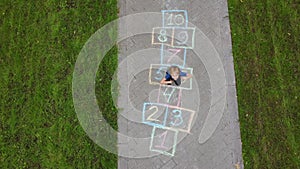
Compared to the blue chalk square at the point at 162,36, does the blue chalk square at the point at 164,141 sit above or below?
below

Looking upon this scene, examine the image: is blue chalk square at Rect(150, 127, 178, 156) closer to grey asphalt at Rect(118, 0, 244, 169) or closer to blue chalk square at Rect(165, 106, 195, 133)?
grey asphalt at Rect(118, 0, 244, 169)

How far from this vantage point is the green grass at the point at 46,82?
568 centimetres

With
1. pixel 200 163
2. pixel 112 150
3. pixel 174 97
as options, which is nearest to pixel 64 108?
pixel 112 150

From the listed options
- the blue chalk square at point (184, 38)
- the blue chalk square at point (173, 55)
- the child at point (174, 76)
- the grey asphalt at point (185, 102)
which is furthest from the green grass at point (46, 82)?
Answer: the blue chalk square at point (184, 38)

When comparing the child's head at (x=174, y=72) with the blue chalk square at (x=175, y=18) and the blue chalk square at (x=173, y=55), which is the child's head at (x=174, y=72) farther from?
the blue chalk square at (x=175, y=18)

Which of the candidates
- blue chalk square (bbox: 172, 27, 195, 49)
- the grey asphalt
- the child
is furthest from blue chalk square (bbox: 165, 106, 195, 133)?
blue chalk square (bbox: 172, 27, 195, 49)

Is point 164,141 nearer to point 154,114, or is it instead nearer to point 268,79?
point 154,114

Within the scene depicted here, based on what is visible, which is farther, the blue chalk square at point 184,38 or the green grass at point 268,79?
the blue chalk square at point 184,38

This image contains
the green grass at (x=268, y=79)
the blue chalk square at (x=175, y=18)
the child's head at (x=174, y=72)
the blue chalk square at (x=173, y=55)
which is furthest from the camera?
the blue chalk square at (x=175, y=18)

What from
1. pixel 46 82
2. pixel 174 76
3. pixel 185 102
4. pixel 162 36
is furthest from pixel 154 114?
pixel 46 82

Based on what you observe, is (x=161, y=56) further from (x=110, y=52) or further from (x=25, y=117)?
(x=25, y=117)

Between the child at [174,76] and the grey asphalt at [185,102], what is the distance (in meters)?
0.17

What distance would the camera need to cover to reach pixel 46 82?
19.6 ft

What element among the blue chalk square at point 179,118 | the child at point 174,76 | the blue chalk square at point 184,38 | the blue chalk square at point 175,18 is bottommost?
the blue chalk square at point 179,118
